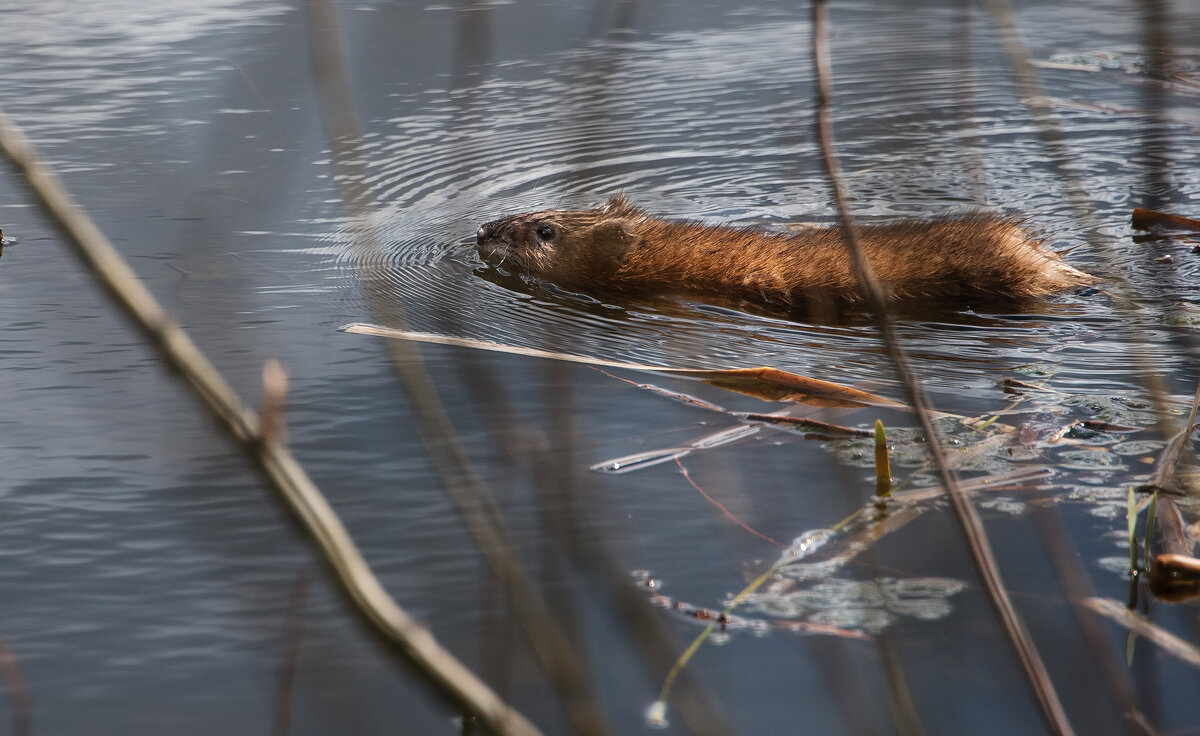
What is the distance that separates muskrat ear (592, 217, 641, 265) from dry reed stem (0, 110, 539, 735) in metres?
4.31

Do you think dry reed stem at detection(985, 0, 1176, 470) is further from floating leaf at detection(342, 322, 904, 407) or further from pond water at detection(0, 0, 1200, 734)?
floating leaf at detection(342, 322, 904, 407)

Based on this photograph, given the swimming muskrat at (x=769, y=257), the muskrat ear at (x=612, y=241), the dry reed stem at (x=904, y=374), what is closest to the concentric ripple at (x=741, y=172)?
the swimming muskrat at (x=769, y=257)

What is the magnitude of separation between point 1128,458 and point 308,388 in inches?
89.0

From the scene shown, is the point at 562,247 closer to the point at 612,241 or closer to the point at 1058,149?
the point at 612,241

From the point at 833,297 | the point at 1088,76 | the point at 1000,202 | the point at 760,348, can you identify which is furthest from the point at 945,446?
the point at 1088,76

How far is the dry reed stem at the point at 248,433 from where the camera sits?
2.45 feet

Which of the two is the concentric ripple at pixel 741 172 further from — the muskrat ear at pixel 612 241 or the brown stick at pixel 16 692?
the brown stick at pixel 16 692

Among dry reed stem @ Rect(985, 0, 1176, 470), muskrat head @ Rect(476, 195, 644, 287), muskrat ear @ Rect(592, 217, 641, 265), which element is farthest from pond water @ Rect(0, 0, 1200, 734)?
muskrat ear @ Rect(592, 217, 641, 265)

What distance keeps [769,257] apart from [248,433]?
4.16 metres

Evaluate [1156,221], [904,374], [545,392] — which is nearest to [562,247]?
[545,392]

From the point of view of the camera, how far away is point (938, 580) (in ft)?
7.96

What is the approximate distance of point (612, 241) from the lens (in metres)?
5.11

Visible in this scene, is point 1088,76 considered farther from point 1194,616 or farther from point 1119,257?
point 1194,616

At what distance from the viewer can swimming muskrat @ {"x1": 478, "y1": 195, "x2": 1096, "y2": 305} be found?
4.58m
